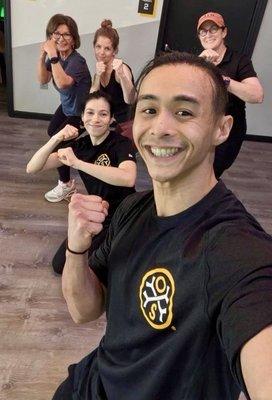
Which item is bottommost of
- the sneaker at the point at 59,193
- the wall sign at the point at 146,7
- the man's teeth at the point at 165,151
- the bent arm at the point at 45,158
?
the sneaker at the point at 59,193

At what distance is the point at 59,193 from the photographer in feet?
8.86

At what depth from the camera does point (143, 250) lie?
81 centimetres

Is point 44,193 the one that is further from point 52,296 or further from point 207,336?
point 207,336

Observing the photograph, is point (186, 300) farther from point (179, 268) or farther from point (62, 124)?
point (62, 124)

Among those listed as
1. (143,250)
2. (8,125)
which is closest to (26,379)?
(143,250)

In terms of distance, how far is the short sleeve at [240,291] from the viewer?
21.5 inches

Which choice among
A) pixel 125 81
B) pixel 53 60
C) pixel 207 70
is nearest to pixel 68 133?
pixel 125 81

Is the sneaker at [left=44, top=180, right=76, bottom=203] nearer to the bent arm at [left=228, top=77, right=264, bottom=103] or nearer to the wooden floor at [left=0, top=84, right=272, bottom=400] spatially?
the wooden floor at [left=0, top=84, right=272, bottom=400]

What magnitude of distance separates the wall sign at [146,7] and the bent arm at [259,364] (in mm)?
3624

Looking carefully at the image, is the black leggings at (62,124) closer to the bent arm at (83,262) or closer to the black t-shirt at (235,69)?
the black t-shirt at (235,69)

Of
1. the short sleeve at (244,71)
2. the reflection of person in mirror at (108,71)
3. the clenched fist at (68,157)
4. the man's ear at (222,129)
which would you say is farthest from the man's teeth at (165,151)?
the reflection of person in mirror at (108,71)

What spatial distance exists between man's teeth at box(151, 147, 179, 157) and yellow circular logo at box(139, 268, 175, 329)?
25cm

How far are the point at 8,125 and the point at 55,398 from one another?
3.33 m

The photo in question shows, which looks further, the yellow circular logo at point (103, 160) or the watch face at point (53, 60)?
the watch face at point (53, 60)
